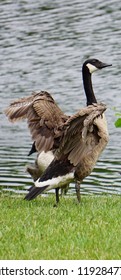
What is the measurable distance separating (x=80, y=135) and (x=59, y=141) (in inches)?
24.7

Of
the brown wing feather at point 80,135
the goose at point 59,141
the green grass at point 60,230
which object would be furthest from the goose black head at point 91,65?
the green grass at point 60,230

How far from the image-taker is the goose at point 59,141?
1081 centimetres

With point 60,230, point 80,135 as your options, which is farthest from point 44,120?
point 60,230

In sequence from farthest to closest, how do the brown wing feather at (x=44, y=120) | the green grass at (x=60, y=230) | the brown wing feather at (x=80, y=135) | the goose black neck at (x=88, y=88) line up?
the goose black neck at (x=88, y=88)
the brown wing feather at (x=44, y=120)
the brown wing feather at (x=80, y=135)
the green grass at (x=60, y=230)

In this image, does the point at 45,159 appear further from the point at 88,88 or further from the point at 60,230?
the point at 60,230

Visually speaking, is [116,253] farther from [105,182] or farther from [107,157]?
[107,157]

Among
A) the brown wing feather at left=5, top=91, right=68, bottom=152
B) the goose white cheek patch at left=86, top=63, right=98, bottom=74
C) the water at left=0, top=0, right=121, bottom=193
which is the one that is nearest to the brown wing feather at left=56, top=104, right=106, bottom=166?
the brown wing feather at left=5, top=91, right=68, bottom=152

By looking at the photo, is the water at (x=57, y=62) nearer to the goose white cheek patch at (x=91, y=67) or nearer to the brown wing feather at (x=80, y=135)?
the goose white cheek patch at (x=91, y=67)

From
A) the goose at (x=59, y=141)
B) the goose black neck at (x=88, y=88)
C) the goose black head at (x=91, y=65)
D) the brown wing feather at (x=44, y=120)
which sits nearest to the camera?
the goose at (x=59, y=141)

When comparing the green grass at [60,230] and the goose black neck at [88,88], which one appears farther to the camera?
the goose black neck at [88,88]

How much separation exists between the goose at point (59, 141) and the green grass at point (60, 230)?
32 cm

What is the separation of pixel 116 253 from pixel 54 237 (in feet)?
2.92

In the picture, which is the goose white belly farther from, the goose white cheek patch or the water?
the water

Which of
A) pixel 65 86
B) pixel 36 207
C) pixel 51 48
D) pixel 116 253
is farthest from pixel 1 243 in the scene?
pixel 51 48
